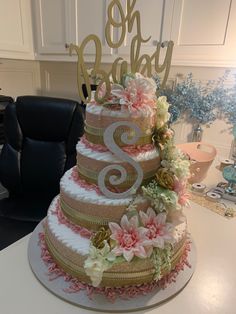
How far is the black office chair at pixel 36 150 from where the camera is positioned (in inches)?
52.9

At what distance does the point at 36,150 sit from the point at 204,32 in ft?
4.06

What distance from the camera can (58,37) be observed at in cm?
204

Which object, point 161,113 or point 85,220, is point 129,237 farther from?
point 161,113

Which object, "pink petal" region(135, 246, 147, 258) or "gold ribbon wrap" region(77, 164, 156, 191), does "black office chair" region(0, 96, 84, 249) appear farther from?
"pink petal" region(135, 246, 147, 258)

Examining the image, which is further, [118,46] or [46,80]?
[46,80]

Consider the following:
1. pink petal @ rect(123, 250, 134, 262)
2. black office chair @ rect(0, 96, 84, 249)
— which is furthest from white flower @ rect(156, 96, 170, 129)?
black office chair @ rect(0, 96, 84, 249)

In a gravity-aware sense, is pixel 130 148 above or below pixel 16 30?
below

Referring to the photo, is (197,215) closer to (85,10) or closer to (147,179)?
(147,179)

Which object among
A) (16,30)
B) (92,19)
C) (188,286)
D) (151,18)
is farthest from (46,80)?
(188,286)

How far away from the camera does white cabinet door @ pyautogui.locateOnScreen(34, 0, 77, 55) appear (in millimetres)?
1925

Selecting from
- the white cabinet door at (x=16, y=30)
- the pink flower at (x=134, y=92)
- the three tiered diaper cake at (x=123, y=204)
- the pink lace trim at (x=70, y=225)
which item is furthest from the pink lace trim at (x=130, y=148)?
the white cabinet door at (x=16, y=30)

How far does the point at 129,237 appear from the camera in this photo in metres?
0.59

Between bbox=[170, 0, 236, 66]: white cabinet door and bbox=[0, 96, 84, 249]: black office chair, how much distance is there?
0.82 meters

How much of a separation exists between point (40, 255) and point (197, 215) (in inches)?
23.2
